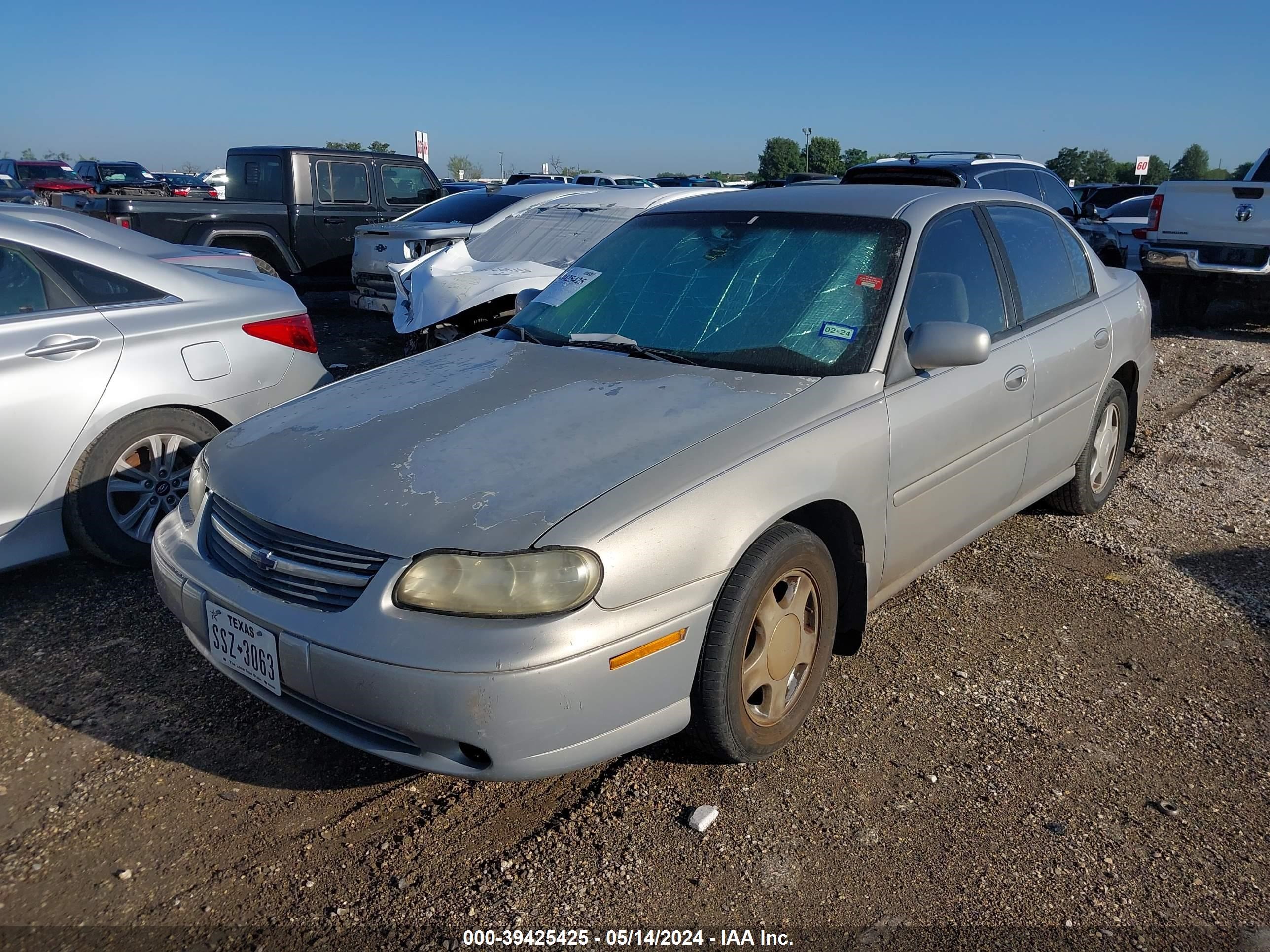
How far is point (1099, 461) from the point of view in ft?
15.6

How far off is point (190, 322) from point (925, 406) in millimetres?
3157

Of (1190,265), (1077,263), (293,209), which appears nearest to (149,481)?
(1077,263)

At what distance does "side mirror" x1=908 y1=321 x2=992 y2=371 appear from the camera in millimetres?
3059

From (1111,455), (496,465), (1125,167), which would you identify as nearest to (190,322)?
(496,465)

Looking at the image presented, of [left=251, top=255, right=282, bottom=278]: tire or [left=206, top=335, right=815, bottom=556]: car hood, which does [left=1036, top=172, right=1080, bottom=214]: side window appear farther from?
[left=251, top=255, right=282, bottom=278]: tire

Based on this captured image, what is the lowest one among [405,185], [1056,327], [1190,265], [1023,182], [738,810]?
[738,810]

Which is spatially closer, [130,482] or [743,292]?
[743,292]

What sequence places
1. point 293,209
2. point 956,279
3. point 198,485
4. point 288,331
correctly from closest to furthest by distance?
point 198,485 → point 956,279 → point 288,331 → point 293,209

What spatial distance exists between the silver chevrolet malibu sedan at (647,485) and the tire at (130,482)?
107cm

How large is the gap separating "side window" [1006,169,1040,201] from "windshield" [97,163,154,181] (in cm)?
2495

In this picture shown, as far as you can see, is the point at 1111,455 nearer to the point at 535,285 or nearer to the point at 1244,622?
the point at 1244,622

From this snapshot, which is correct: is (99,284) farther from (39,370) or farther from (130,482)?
(130,482)

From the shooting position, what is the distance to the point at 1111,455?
16.1 ft

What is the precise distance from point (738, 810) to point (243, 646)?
4.68 feet
